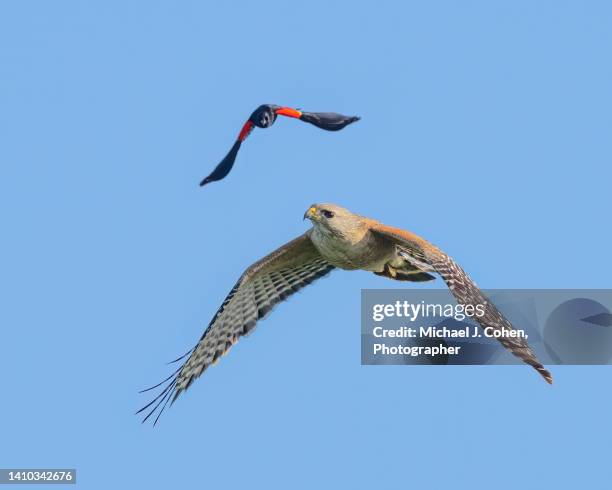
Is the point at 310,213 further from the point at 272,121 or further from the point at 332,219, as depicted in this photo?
the point at 272,121

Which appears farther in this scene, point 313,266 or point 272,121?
point 313,266

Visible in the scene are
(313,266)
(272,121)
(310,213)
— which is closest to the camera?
(272,121)

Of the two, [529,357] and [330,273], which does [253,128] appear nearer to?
[330,273]

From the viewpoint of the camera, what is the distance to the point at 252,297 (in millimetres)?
16625

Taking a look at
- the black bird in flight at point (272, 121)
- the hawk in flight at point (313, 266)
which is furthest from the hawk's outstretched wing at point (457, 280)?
the black bird in flight at point (272, 121)

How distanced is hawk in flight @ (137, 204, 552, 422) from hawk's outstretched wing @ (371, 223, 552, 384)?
0.01 metres

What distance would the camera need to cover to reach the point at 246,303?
16.6 metres

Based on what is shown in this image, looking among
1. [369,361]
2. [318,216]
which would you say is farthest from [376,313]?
[318,216]

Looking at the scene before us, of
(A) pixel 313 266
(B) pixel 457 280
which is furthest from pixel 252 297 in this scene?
(B) pixel 457 280

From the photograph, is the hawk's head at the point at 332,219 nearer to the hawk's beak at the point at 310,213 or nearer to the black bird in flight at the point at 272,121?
the hawk's beak at the point at 310,213

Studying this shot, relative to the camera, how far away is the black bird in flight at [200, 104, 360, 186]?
50.8 ft

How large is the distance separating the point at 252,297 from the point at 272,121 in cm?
230

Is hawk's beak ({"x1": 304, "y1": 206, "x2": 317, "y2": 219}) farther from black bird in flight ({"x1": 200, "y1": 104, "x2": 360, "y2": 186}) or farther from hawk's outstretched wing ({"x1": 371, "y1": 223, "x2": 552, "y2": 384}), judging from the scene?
black bird in flight ({"x1": 200, "y1": 104, "x2": 360, "y2": 186})

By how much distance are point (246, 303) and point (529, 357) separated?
13.3 feet
